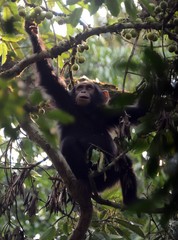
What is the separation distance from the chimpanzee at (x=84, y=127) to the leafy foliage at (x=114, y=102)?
0.16 metres

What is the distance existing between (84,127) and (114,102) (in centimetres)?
354

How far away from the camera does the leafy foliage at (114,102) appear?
133 centimetres

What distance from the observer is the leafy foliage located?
1331mm

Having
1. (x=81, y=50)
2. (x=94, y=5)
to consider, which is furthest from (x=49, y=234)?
(x=94, y=5)

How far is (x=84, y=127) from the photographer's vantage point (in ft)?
16.4

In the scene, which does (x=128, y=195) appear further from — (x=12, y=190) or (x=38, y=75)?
(x=38, y=75)

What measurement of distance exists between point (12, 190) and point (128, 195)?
3.99 feet

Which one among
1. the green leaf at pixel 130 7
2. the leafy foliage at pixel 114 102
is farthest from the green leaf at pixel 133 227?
the green leaf at pixel 130 7

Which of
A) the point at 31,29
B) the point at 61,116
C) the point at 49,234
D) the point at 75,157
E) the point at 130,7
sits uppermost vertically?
the point at 31,29

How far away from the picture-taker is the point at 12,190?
3893mm

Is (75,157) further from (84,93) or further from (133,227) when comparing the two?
(84,93)

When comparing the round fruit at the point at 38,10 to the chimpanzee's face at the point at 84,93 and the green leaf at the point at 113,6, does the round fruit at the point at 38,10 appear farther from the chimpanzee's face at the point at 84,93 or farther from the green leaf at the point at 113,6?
the chimpanzee's face at the point at 84,93

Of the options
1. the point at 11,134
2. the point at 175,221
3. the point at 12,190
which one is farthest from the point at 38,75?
the point at 11,134

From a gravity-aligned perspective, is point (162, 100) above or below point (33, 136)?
below
